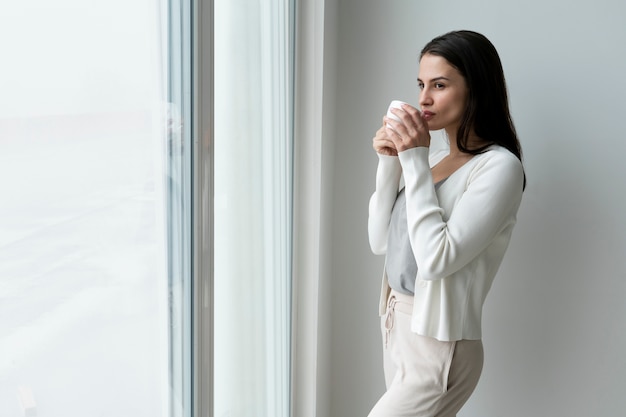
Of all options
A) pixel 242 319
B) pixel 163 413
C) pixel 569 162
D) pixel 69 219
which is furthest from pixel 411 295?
pixel 69 219

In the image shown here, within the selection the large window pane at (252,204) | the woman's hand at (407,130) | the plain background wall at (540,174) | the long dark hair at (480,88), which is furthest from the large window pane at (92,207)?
the plain background wall at (540,174)

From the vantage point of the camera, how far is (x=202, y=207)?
4.25 feet

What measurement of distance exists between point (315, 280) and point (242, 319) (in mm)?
406

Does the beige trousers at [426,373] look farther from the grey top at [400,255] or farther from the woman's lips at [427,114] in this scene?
the woman's lips at [427,114]

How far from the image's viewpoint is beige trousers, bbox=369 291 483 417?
1365mm

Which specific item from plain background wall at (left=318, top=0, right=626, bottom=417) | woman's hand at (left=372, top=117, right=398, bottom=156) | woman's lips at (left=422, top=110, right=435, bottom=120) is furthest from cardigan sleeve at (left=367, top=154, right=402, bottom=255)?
plain background wall at (left=318, top=0, right=626, bottom=417)

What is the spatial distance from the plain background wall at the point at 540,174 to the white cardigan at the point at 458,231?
0.51 meters

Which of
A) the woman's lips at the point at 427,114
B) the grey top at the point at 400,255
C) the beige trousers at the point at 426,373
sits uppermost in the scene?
the woman's lips at the point at 427,114

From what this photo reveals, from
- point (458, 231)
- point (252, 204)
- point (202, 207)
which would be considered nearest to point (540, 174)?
point (458, 231)

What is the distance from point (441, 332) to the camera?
1321 mm

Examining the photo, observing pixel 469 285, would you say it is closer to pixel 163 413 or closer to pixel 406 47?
pixel 163 413

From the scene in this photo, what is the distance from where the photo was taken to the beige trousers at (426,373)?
1.37 meters

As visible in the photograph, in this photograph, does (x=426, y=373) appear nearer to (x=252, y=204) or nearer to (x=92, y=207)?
(x=252, y=204)

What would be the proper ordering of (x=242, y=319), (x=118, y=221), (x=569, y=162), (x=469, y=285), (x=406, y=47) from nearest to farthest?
(x=118, y=221) → (x=469, y=285) → (x=242, y=319) → (x=569, y=162) → (x=406, y=47)
